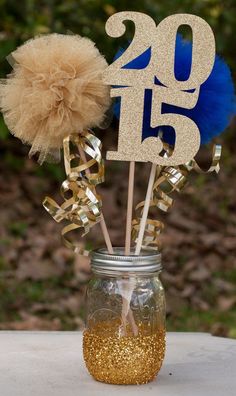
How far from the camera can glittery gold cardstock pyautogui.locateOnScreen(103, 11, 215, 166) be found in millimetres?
1179

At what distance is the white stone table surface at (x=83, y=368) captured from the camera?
1.18 metres

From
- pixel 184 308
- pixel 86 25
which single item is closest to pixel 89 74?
pixel 184 308

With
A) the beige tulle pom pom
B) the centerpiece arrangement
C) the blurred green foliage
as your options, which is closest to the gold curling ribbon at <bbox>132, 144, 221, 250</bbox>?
the centerpiece arrangement

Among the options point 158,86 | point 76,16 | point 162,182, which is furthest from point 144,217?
point 76,16

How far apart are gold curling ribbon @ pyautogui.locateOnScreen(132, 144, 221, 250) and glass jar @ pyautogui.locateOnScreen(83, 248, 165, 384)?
50 mm

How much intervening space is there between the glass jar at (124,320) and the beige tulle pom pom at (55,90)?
0.61 ft

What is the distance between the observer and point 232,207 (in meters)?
3.31

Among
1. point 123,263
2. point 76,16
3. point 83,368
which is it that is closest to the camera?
point 123,263

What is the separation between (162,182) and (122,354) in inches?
10.1

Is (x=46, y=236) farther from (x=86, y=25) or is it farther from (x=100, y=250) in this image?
(x=100, y=250)

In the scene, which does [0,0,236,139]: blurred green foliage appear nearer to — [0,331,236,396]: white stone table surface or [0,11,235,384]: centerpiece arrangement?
[0,331,236,396]: white stone table surface

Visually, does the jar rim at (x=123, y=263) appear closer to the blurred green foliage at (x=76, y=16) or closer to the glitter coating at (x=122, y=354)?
the glitter coating at (x=122, y=354)

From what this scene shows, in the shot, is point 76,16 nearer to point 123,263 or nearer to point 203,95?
point 203,95

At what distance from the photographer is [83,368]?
1293mm
